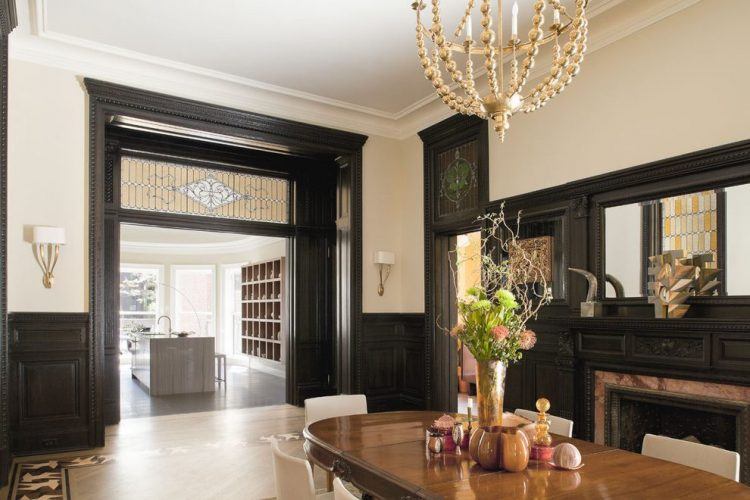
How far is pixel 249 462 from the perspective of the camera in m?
4.69

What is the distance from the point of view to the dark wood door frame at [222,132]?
5.08 metres

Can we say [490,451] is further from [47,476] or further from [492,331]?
[47,476]

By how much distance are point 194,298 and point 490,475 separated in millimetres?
12754

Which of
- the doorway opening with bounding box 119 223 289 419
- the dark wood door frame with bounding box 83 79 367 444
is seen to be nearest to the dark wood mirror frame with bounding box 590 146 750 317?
the dark wood door frame with bounding box 83 79 367 444

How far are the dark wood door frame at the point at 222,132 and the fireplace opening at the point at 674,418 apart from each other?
323cm

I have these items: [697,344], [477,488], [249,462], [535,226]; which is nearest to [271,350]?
[249,462]

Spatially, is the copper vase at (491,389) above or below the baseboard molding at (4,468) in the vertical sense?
above

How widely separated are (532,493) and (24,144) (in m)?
5.01

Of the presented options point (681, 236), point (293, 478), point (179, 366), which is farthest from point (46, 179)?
point (681, 236)

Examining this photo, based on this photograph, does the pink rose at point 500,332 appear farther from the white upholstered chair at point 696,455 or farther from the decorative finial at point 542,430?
the white upholstered chair at point 696,455

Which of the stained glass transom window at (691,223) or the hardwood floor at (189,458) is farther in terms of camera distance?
the hardwood floor at (189,458)

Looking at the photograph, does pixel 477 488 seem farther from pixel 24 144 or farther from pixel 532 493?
pixel 24 144

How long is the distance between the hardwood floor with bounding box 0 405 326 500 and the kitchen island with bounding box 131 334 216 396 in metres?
1.94

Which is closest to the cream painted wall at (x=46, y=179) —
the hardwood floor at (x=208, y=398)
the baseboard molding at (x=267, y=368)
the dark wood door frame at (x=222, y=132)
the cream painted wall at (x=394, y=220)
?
the dark wood door frame at (x=222, y=132)
